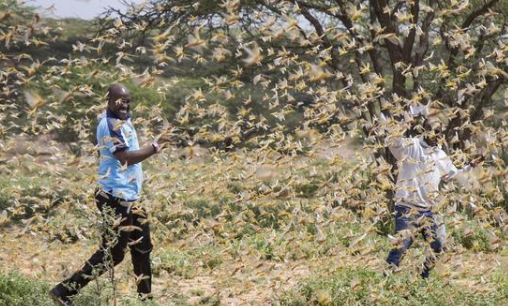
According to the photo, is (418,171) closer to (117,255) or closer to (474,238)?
(117,255)

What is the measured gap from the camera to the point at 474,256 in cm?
1047

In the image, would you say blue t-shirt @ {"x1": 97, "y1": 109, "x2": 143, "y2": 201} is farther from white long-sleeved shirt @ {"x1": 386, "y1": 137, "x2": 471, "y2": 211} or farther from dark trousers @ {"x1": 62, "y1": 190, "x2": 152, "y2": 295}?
white long-sleeved shirt @ {"x1": 386, "y1": 137, "x2": 471, "y2": 211}

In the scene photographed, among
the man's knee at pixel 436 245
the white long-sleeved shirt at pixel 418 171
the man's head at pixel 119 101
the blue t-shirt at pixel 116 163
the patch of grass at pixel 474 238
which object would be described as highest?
the man's head at pixel 119 101

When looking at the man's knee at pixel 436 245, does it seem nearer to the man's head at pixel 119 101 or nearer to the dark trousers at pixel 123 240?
the dark trousers at pixel 123 240

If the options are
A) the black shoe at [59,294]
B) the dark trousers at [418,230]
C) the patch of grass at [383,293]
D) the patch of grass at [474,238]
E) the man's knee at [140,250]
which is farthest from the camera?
the patch of grass at [474,238]

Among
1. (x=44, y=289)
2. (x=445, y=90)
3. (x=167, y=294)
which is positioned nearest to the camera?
(x=44, y=289)

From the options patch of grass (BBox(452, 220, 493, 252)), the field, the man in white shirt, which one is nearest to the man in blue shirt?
the field

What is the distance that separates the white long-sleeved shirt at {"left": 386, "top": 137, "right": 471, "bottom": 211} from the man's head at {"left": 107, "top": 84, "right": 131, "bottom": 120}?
2374 mm

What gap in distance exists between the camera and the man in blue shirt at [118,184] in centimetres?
644

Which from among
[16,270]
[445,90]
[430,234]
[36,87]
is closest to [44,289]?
[16,270]

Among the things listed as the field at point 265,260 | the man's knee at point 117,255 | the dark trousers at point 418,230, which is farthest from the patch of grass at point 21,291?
the dark trousers at point 418,230

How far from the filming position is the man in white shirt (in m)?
7.26

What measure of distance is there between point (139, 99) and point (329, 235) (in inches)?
680

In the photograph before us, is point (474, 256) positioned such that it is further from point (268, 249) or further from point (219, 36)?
point (219, 36)
